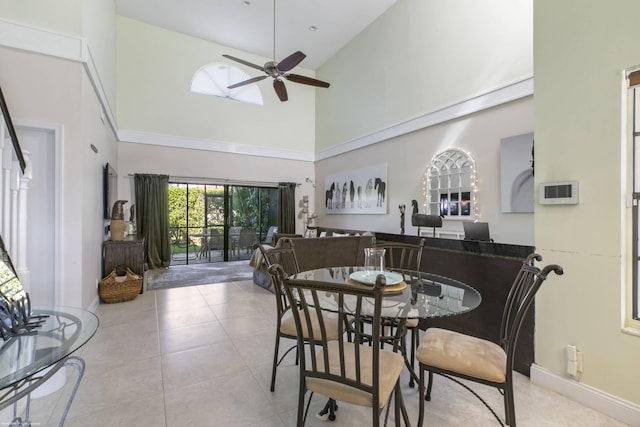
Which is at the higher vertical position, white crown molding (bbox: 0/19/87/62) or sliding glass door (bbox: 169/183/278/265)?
white crown molding (bbox: 0/19/87/62)

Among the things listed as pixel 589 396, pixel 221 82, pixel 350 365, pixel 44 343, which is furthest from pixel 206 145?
pixel 589 396

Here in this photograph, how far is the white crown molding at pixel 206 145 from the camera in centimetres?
618

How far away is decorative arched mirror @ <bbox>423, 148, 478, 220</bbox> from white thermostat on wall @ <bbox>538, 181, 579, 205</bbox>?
2159 mm

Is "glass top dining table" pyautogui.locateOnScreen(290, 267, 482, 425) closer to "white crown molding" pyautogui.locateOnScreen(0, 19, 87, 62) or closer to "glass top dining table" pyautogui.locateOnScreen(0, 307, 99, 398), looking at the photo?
"glass top dining table" pyautogui.locateOnScreen(0, 307, 99, 398)

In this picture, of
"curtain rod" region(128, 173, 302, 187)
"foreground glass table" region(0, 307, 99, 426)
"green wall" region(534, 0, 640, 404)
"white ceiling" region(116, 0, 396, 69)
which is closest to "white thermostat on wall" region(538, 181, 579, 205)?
"green wall" region(534, 0, 640, 404)

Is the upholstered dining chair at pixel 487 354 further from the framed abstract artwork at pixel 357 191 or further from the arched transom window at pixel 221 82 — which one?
the arched transom window at pixel 221 82

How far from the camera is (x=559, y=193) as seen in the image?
1.98 metres

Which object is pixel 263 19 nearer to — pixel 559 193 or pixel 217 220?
pixel 217 220

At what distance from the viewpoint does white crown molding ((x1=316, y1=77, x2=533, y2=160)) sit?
12.0ft

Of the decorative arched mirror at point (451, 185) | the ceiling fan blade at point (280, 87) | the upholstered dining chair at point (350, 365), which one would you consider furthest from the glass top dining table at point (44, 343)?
the ceiling fan blade at point (280, 87)

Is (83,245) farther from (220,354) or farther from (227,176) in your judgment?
(227,176)

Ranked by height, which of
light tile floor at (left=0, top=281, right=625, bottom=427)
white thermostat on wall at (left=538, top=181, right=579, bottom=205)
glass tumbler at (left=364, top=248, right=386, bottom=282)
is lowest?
light tile floor at (left=0, top=281, right=625, bottom=427)

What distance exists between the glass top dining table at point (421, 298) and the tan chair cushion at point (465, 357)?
0.24 metres

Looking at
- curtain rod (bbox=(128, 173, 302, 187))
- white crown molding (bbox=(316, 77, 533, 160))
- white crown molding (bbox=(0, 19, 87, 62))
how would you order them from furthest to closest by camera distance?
curtain rod (bbox=(128, 173, 302, 187))
white crown molding (bbox=(316, 77, 533, 160))
white crown molding (bbox=(0, 19, 87, 62))
